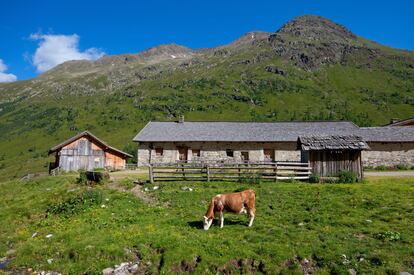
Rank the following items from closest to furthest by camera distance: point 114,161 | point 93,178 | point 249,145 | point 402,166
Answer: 1. point 93,178
2. point 402,166
3. point 249,145
4. point 114,161

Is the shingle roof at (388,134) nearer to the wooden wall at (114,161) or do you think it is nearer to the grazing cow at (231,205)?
the grazing cow at (231,205)

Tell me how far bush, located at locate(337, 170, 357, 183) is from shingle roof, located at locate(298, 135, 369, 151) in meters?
1.87

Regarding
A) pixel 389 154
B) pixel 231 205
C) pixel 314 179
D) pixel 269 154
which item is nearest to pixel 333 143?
pixel 314 179

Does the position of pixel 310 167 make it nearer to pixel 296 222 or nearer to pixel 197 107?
pixel 296 222

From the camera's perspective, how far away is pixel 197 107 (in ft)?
417

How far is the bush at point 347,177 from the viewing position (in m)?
21.8

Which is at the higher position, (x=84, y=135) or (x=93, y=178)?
(x=84, y=135)

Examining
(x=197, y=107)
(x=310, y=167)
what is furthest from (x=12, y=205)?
(x=197, y=107)

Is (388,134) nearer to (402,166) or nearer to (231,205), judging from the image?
(402,166)

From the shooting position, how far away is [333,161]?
2319cm

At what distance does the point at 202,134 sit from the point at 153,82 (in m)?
147

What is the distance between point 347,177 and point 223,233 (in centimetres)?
1385

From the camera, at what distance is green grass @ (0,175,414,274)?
32.1 ft

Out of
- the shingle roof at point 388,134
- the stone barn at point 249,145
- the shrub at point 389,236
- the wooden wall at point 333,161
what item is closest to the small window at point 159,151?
the stone barn at point 249,145
